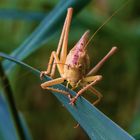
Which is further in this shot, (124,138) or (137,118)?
(137,118)

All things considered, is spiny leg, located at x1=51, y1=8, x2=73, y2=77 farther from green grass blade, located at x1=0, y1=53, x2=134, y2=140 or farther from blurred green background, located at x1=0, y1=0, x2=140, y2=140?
blurred green background, located at x1=0, y1=0, x2=140, y2=140

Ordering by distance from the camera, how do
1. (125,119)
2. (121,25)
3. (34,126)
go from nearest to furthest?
(121,25) → (125,119) → (34,126)

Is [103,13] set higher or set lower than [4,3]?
lower

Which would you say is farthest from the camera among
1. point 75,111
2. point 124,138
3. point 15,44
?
point 15,44

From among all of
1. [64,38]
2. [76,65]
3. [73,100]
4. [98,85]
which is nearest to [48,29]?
[64,38]

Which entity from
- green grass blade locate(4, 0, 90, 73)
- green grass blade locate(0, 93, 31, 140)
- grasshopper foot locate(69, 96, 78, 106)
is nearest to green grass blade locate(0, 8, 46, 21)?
green grass blade locate(4, 0, 90, 73)

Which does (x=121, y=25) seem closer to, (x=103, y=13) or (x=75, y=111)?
(x=103, y=13)

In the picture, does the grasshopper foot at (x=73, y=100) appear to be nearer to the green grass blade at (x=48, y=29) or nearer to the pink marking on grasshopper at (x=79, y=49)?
the pink marking on grasshopper at (x=79, y=49)

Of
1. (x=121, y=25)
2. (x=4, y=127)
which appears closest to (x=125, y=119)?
(x=121, y=25)

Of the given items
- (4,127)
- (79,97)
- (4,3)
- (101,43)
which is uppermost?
(4,3)
